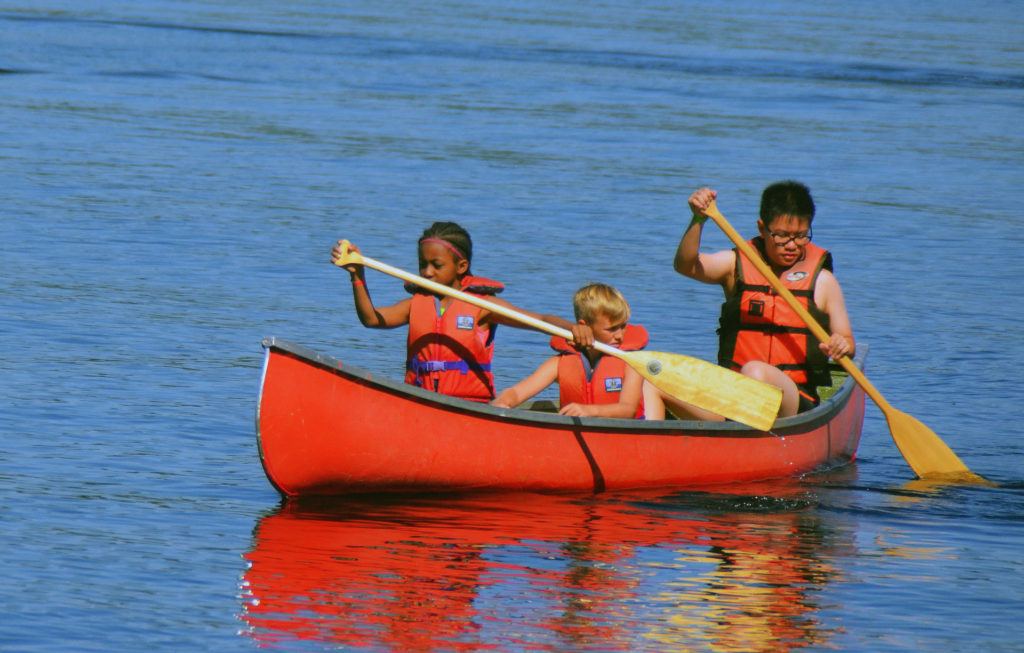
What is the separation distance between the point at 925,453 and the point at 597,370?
5.80 feet

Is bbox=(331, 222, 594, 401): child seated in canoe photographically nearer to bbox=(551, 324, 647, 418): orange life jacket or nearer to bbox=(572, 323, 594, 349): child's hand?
bbox=(551, 324, 647, 418): orange life jacket

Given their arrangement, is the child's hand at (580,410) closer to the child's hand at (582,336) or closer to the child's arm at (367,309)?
the child's hand at (582,336)

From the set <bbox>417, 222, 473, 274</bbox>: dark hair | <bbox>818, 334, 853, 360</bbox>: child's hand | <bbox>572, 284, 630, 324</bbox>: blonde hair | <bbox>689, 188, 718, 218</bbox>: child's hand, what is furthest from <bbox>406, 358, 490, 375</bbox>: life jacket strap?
<bbox>818, 334, 853, 360</bbox>: child's hand

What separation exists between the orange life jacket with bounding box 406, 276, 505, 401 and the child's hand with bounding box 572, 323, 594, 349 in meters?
0.50

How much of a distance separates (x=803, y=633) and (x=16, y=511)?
2997 millimetres

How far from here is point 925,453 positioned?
7.57 m

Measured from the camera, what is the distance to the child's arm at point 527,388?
21.7ft

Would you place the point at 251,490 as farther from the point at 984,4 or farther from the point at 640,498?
the point at 984,4

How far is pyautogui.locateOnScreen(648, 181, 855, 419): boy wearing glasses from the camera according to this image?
7051 mm

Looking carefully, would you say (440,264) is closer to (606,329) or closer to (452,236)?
(452,236)

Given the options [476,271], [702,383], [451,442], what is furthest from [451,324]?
[476,271]

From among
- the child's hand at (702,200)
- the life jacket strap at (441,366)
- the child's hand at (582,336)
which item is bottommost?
the life jacket strap at (441,366)

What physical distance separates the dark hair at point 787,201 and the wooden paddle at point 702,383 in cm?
74

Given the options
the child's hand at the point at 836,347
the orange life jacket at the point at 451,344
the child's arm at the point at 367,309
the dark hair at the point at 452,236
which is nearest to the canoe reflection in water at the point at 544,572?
the orange life jacket at the point at 451,344
